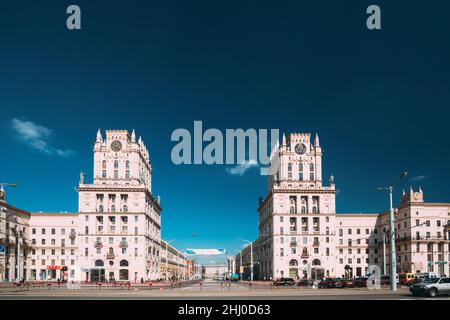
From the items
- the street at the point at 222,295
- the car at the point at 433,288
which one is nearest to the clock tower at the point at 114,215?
the street at the point at 222,295

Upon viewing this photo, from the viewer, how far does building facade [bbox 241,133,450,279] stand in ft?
375

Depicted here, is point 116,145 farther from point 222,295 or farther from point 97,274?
point 222,295

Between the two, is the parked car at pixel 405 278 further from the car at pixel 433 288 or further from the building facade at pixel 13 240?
the building facade at pixel 13 240

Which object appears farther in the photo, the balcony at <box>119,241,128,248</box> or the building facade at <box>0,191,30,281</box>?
the balcony at <box>119,241,128,248</box>

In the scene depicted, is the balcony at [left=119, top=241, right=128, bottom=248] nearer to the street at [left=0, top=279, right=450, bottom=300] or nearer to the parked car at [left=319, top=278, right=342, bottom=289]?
the parked car at [left=319, top=278, right=342, bottom=289]

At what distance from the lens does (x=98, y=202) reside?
116250mm

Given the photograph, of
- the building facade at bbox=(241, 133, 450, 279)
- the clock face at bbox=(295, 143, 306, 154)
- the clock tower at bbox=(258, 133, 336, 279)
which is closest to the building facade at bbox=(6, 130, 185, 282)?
the clock tower at bbox=(258, 133, 336, 279)

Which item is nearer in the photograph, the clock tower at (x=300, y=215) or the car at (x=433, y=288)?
the car at (x=433, y=288)

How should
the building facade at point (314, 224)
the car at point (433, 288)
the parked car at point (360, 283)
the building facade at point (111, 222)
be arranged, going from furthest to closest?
the building facade at point (314, 224) → the building facade at point (111, 222) → the parked car at point (360, 283) → the car at point (433, 288)

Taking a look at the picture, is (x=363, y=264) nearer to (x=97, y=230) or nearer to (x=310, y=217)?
(x=310, y=217)

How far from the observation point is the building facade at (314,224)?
11438 centimetres

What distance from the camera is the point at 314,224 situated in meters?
122
